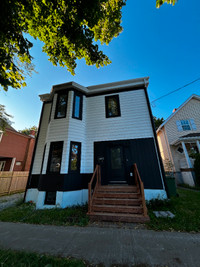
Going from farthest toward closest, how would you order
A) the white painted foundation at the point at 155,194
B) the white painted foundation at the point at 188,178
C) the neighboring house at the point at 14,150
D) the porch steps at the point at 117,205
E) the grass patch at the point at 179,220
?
the neighboring house at the point at 14,150 < the white painted foundation at the point at 188,178 < the white painted foundation at the point at 155,194 < the porch steps at the point at 117,205 < the grass patch at the point at 179,220

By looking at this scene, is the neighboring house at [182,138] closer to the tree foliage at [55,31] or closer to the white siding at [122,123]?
the white siding at [122,123]

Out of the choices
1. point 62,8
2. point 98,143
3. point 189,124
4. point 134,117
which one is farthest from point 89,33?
point 189,124

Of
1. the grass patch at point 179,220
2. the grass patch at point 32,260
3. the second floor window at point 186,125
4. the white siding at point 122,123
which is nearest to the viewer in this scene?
the grass patch at point 32,260

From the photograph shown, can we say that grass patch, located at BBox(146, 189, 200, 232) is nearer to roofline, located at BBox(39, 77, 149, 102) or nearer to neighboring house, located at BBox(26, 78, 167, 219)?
neighboring house, located at BBox(26, 78, 167, 219)

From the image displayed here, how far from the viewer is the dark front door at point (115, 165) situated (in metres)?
5.80

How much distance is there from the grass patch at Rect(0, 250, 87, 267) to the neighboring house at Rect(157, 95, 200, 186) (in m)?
10.7

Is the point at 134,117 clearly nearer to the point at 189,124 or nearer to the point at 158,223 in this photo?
the point at 158,223

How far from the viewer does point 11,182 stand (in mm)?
8539

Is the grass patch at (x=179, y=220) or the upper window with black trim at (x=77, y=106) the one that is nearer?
the grass patch at (x=179, y=220)

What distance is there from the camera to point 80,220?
3.69m

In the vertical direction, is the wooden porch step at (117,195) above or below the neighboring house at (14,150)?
below

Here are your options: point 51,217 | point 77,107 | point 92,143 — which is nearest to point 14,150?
point 77,107

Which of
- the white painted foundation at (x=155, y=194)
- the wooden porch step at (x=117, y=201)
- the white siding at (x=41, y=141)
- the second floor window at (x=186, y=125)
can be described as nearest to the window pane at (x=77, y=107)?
the white siding at (x=41, y=141)

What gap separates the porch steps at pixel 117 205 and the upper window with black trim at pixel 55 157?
8.25ft
